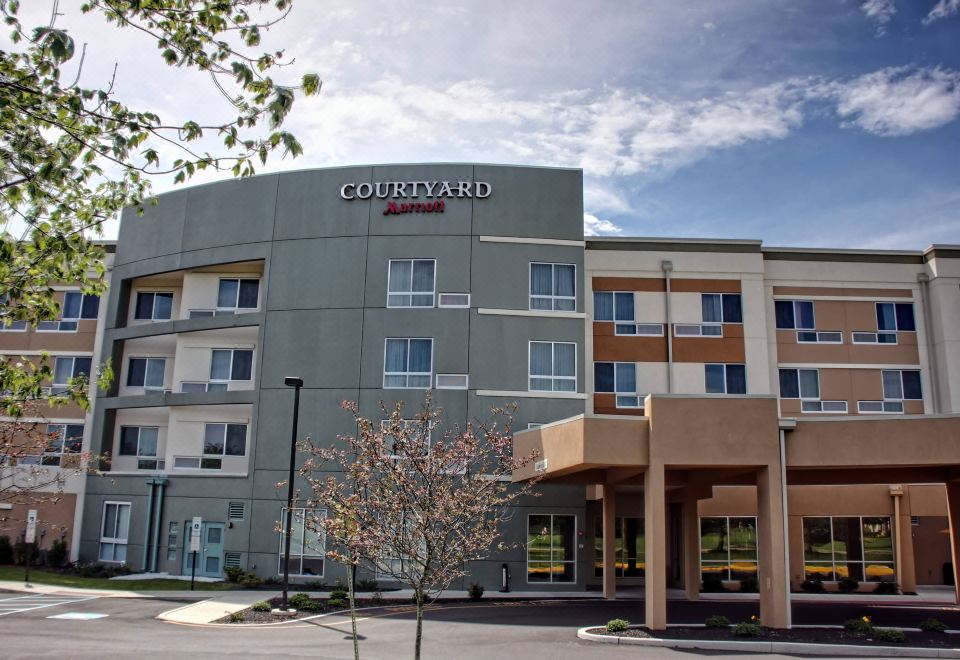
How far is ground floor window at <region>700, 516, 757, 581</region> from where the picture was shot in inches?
1346

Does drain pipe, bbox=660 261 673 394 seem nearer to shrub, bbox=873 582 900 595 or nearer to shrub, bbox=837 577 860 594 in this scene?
shrub, bbox=837 577 860 594

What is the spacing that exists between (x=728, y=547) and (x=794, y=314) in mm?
10367

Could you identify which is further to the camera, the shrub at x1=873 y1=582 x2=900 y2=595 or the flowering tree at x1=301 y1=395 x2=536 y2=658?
the shrub at x1=873 y1=582 x2=900 y2=595

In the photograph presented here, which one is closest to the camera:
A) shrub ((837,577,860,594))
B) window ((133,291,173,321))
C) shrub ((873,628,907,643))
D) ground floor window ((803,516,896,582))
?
shrub ((873,628,907,643))

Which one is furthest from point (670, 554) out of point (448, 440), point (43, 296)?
point (43, 296)

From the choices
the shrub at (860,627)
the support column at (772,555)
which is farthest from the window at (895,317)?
the shrub at (860,627)

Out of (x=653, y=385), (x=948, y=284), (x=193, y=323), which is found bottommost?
(x=653, y=385)

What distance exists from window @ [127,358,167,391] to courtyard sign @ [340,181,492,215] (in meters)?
12.0

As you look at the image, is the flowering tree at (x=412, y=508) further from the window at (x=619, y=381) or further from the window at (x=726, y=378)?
the window at (x=726, y=378)

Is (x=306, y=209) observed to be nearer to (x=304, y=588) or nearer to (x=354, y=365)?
(x=354, y=365)

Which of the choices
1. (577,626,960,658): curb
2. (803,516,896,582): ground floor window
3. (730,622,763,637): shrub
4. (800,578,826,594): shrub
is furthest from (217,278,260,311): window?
(800,578,826,594): shrub

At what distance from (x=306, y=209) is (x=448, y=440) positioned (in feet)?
37.0

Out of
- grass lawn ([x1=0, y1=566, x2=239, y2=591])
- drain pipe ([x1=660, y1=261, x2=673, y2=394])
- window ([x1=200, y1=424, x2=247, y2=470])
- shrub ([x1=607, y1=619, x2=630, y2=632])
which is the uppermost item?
drain pipe ([x1=660, y1=261, x2=673, y2=394])

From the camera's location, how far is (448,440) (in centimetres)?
3127
